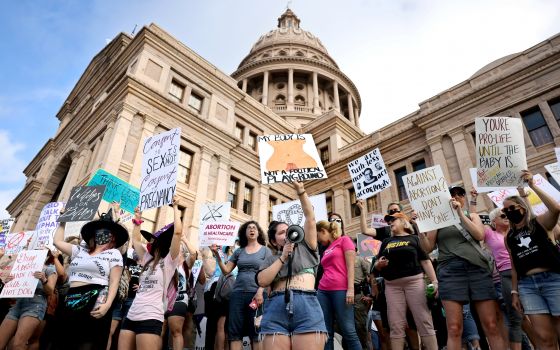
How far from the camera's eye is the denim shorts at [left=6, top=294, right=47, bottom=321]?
4531 millimetres

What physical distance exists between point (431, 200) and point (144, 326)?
4.09 m

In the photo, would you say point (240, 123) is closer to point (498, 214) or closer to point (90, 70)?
point (90, 70)

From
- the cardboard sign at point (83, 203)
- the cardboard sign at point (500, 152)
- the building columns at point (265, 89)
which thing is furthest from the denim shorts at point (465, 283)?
the building columns at point (265, 89)

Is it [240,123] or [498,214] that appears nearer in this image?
[498,214]

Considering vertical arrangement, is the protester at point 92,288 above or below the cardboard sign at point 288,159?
below

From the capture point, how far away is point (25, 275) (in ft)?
15.5

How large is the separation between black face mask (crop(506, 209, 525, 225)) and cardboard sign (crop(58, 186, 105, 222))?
6077mm

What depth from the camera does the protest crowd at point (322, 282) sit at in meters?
2.99

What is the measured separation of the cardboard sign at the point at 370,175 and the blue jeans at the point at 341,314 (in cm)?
A: 321

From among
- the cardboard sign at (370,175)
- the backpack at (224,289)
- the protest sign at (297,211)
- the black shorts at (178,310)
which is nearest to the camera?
the black shorts at (178,310)

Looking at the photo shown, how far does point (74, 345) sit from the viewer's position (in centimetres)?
318

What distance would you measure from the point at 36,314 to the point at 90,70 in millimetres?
26194

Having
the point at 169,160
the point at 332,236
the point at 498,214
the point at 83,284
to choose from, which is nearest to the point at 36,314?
the point at 83,284

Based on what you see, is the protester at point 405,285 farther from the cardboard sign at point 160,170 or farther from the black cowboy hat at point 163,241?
the cardboard sign at point 160,170
